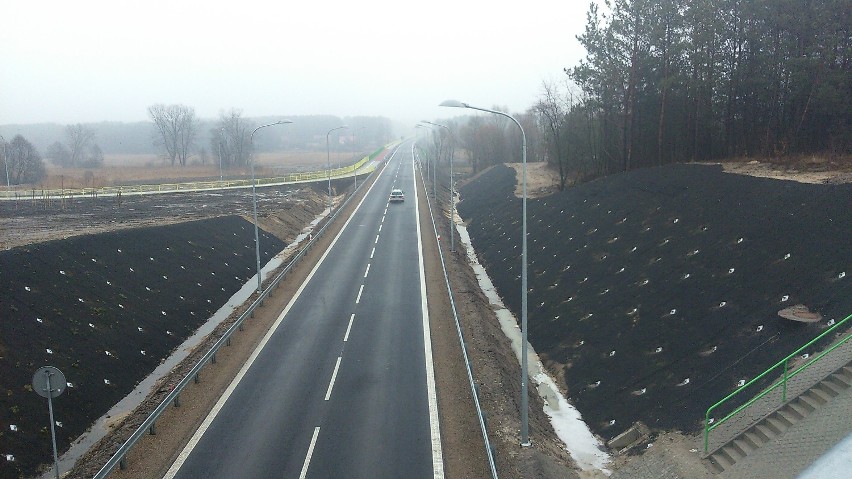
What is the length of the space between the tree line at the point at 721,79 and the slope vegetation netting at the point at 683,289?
20.5 feet

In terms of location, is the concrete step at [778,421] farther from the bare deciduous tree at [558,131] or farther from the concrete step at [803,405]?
the bare deciduous tree at [558,131]

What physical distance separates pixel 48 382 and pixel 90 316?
11.2 m

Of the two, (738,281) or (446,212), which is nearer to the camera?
(738,281)

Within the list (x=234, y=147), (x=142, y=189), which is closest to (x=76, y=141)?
(x=234, y=147)

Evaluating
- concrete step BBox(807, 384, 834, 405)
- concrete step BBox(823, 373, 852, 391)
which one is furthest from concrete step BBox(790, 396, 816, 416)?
concrete step BBox(823, 373, 852, 391)

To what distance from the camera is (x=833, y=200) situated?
66.3ft

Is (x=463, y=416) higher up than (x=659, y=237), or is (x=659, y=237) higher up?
(x=659, y=237)

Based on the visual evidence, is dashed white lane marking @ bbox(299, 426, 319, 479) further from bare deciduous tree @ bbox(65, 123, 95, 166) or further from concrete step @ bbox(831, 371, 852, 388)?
bare deciduous tree @ bbox(65, 123, 95, 166)

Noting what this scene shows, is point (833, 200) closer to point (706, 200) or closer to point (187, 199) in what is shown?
point (706, 200)

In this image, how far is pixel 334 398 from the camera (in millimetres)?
18188

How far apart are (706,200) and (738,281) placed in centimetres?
847

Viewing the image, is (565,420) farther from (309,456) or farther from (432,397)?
(309,456)

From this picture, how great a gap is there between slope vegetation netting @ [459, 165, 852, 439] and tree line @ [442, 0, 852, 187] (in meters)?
6.26

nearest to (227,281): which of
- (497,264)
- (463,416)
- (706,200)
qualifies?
(497,264)
